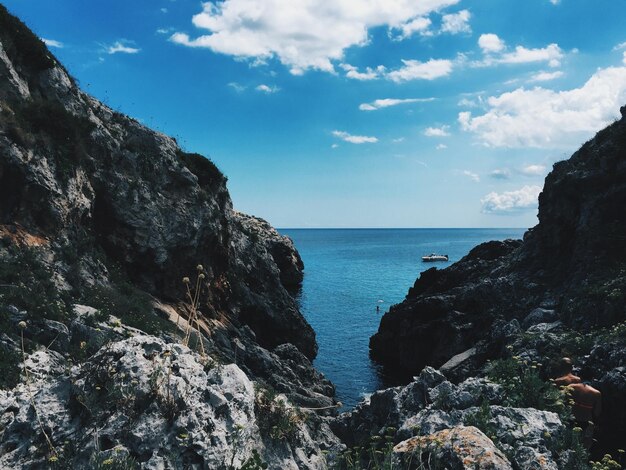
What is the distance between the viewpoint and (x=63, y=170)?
27.0m

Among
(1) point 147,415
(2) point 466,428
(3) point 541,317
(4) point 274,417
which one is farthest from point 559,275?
(1) point 147,415

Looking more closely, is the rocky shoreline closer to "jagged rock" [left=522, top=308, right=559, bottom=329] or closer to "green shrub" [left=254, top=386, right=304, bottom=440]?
"green shrub" [left=254, top=386, right=304, bottom=440]

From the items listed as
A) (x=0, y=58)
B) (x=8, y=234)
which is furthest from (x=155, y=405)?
(x=0, y=58)

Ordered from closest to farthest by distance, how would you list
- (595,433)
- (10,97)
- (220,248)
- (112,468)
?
(112,468)
(595,433)
(10,97)
(220,248)

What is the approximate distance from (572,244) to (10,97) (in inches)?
1665

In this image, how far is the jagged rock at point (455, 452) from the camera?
→ 6812 millimetres

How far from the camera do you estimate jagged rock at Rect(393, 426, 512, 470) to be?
268 inches

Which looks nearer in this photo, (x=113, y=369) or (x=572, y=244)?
(x=113, y=369)

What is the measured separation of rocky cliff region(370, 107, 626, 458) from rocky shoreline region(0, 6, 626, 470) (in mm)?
157

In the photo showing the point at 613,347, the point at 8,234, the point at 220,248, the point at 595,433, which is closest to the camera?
the point at 595,433

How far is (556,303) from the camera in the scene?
111ft

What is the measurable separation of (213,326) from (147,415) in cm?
3020

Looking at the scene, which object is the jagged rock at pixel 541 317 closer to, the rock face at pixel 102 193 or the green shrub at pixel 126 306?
the green shrub at pixel 126 306

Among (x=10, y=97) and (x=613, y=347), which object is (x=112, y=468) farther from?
(x=10, y=97)
